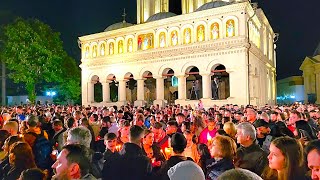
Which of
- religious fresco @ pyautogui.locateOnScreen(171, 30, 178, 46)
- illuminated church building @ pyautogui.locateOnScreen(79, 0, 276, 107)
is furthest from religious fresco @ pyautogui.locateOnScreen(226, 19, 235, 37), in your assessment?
religious fresco @ pyautogui.locateOnScreen(171, 30, 178, 46)

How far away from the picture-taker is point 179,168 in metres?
3.19

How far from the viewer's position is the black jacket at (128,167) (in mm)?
4855

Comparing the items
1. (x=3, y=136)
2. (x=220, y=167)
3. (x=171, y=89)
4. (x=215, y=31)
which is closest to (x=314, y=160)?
(x=220, y=167)

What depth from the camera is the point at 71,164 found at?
3480 millimetres

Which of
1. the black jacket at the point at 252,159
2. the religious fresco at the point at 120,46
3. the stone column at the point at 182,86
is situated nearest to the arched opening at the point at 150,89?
the religious fresco at the point at 120,46

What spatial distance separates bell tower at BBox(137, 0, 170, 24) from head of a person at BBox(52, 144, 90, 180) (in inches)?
1841

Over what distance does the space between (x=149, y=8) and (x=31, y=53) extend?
715 inches

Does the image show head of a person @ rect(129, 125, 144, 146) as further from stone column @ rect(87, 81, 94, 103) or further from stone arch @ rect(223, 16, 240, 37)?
stone column @ rect(87, 81, 94, 103)

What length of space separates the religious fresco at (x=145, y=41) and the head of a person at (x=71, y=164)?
37.3 metres

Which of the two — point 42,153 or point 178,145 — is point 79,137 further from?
point 42,153

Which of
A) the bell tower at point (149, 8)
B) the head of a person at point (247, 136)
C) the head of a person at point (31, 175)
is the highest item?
the bell tower at point (149, 8)

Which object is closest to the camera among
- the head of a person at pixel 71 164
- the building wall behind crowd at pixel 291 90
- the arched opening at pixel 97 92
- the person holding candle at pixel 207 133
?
the head of a person at pixel 71 164

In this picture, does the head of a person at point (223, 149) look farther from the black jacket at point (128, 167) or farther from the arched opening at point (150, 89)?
the arched opening at point (150, 89)

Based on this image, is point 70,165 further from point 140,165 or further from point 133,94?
point 133,94
